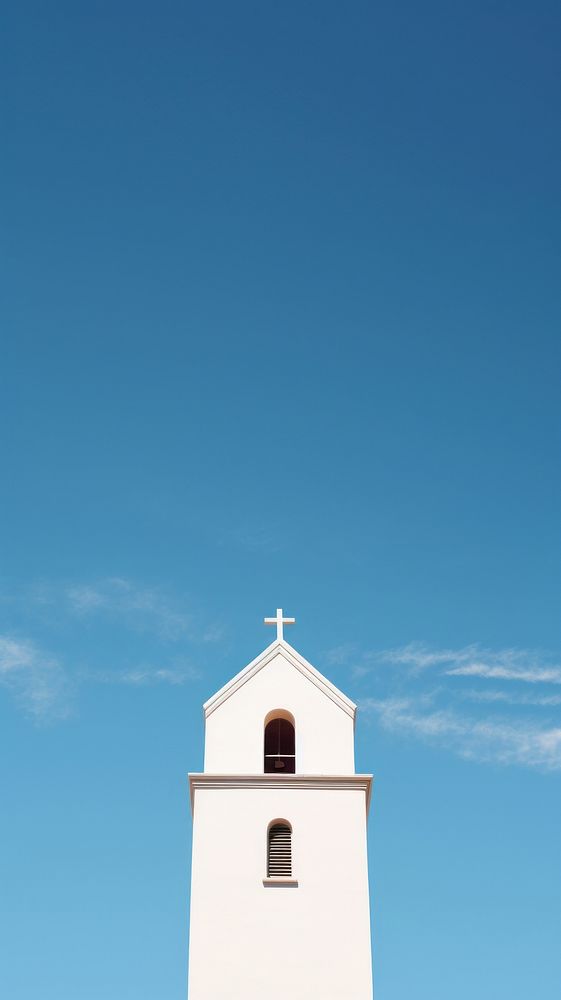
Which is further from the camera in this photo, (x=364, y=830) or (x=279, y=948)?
(x=364, y=830)

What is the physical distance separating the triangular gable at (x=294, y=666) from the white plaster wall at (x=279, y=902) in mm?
2001

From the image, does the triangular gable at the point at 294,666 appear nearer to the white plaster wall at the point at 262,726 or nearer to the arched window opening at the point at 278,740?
the white plaster wall at the point at 262,726

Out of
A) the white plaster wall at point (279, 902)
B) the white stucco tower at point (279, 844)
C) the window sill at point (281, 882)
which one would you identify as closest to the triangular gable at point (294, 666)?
the white stucco tower at point (279, 844)

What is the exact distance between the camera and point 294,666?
25.3 meters

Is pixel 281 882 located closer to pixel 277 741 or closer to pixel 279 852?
pixel 279 852

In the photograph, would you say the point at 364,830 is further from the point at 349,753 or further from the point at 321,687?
the point at 321,687

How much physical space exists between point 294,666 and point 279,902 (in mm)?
5187

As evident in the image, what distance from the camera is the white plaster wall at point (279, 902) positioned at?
70.2 ft

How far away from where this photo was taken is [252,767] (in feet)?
78.3

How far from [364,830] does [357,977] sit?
2836 mm

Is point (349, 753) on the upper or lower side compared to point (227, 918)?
upper

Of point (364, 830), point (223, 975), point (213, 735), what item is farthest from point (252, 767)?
point (223, 975)

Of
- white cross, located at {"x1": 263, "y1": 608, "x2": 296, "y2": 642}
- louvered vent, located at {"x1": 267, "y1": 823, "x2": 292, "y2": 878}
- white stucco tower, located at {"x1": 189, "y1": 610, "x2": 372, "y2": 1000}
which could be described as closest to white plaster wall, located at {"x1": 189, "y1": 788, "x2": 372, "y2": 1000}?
white stucco tower, located at {"x1": 189, "y1": 610, "x2": 372, "y2": 1000}

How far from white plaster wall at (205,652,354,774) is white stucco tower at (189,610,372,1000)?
23 mm
